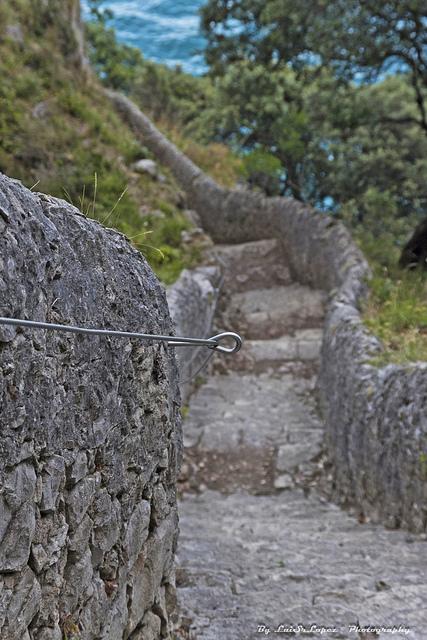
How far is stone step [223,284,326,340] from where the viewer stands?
11.7 m

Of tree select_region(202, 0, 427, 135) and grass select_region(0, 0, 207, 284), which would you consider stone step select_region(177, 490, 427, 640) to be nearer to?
grass select_region(0, 0, 207, 284)

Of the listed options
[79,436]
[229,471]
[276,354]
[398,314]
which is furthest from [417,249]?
[79,436]

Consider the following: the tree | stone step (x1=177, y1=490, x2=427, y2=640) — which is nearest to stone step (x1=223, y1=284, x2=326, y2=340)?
the tree

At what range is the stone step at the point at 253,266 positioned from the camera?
44.7 ft

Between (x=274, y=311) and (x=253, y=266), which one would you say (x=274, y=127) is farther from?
(x=274, y=311)

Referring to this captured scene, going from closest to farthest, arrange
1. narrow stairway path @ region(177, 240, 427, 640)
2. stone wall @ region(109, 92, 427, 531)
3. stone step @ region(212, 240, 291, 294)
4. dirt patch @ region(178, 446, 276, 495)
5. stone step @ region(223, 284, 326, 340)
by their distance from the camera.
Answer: narrow stairway path @ region(177, 240, 427, 640) → stone wall @ region(109, 92, 427, 531) → dirt patch @ region(178, 446, 276, 495) → stone step @ region(223, 284, 326, 340) → stone step @ region(212, 240, 291, 294)

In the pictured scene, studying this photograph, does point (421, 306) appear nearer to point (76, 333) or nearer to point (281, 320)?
point (281, 320)

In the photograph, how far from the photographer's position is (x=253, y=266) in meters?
14.3

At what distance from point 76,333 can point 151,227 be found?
9.16 m

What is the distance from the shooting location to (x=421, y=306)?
7.63 metres

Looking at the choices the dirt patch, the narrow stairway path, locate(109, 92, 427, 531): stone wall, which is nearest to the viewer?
the narrow stairway path

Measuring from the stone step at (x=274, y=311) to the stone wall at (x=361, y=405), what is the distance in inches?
17.2

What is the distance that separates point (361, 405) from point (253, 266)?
8318mm

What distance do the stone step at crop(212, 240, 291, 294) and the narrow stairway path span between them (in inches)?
26.0
